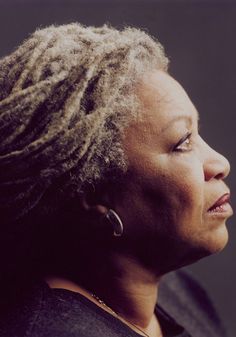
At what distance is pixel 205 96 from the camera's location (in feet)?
7.69

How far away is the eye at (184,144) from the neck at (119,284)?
Result: 230 millimetres

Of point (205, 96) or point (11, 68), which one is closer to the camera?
point (11, 68)

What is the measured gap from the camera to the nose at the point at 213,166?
127cm

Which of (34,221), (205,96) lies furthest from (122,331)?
(205,96)

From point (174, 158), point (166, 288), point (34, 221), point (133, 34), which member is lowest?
point (166, 288)

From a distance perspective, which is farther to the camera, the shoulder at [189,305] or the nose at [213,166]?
the shoulder at [189,305]

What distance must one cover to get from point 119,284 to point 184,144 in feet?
0.98

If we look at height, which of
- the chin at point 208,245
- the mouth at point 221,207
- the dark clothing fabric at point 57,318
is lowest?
the dark clothing fabric at point 57,318

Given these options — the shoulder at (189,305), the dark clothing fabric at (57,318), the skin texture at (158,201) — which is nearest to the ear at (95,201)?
the skin texture at (158,201)

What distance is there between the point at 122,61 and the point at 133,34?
0.11 m

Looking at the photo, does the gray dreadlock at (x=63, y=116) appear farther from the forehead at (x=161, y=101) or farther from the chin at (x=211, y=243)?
the chin at (x=211, y=243)

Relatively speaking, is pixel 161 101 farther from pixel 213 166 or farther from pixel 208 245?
pixel 208 245

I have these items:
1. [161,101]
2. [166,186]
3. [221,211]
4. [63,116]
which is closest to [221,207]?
[221,211]

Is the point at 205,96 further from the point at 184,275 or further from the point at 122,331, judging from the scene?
the point at 122,331
